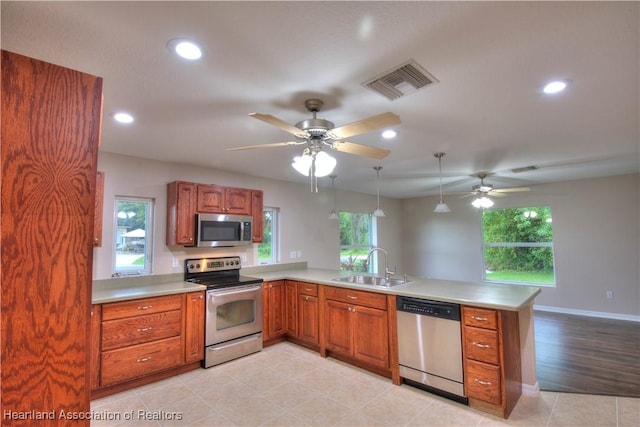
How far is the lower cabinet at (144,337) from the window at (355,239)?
350cm

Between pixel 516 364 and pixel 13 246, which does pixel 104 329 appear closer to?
pixel 13 246

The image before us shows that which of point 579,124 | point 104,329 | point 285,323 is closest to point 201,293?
point 104,329

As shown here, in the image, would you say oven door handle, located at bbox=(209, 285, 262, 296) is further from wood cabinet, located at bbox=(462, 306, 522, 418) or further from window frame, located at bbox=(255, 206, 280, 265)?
wood cabinet, located at bbox=(462, 306, 522, 418)

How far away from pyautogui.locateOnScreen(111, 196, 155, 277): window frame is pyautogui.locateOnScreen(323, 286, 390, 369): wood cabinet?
2.11 meters

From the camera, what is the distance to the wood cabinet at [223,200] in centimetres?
390

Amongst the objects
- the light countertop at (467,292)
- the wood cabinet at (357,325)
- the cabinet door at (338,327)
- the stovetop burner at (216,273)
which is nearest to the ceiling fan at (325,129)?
the light countertop at (467,292)

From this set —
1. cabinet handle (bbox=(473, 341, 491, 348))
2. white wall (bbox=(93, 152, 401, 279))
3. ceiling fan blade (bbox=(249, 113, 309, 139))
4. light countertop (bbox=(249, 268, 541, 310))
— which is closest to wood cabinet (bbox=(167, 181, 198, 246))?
white wall (bbox=(93, 152, 401, 279))

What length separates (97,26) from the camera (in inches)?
55.8

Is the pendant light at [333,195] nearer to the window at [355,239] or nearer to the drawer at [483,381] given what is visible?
the window at [355,239]

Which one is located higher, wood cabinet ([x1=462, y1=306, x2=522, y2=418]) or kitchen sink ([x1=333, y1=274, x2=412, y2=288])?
kitchen sink ([x1=333, y1=274, x2=412, y2=288])

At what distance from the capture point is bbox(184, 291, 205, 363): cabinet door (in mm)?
3281

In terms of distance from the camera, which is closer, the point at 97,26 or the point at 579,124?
the point at 97,26

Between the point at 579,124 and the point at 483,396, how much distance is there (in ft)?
7.82

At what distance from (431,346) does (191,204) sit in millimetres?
2996
